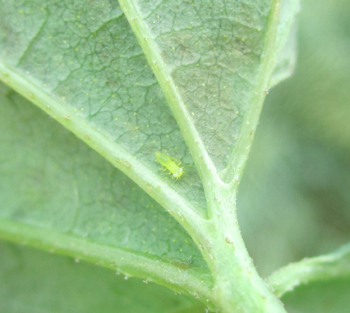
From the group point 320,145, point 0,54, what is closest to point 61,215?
point 0,54

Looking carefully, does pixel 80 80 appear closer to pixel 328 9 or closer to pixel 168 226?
pixel 168 226

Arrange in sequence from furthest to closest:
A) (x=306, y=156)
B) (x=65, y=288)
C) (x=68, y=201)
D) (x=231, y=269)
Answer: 1. (x=306, y=156)
2. (x=65, y=288)
3. (x=68, y=201)
4. (x=231, y=269)

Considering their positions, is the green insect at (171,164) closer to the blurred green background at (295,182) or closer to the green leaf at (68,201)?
the green leaf at (68,201)

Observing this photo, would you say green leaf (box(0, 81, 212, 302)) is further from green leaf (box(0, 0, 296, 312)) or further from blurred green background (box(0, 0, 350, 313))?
blurred green background (box(0, 0, 350, 313))

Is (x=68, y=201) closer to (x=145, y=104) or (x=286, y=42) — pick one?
(x=145, y=104)

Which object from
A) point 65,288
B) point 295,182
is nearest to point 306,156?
point 295,182

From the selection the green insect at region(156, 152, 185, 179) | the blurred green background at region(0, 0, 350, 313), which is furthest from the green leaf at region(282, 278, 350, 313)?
the green insect at region(156, 152, 185, 179)

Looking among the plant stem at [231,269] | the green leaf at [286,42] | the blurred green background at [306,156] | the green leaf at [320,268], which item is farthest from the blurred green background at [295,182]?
the plant stem at [231,269]
